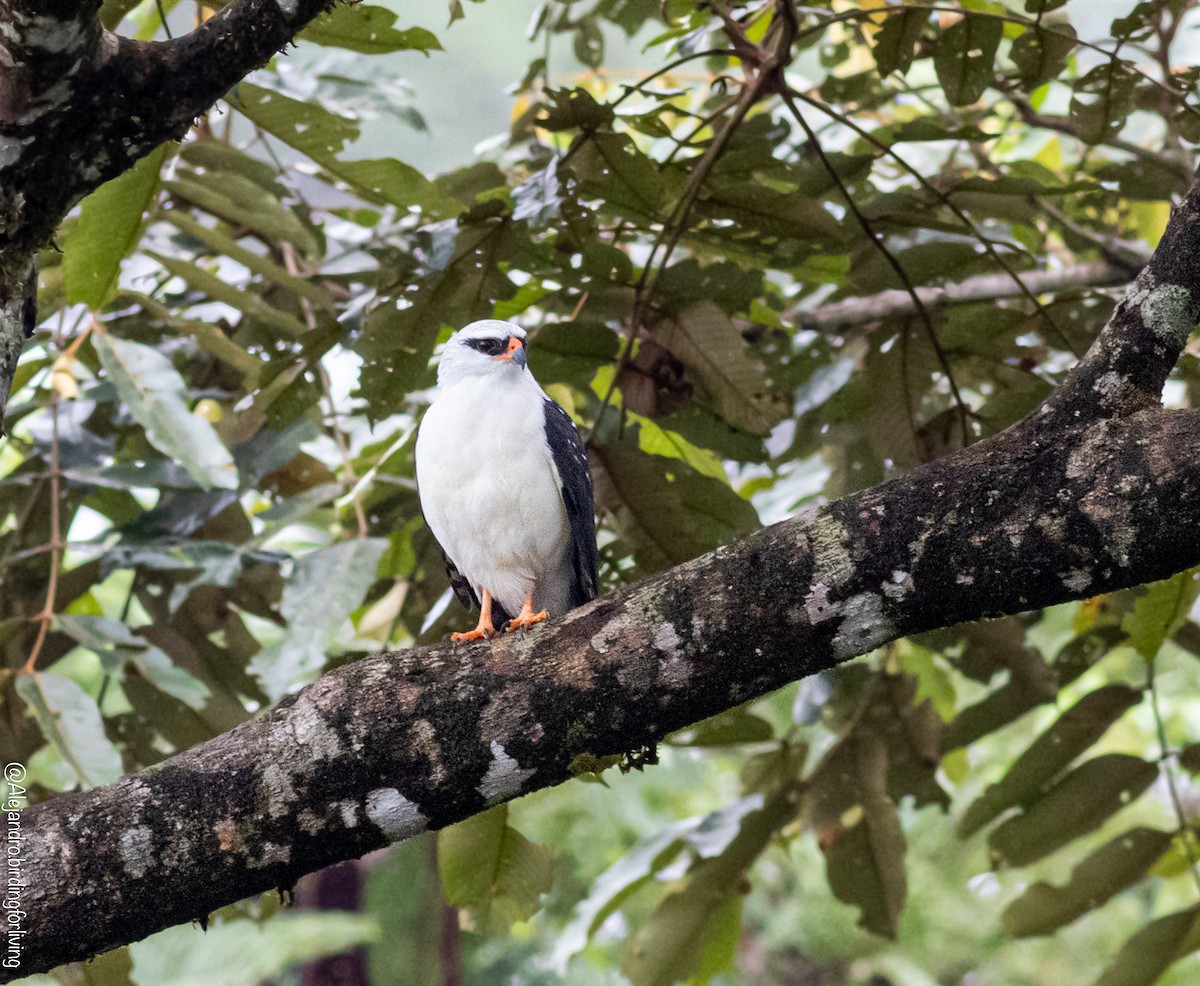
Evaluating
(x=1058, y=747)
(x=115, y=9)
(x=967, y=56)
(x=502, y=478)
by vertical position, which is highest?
(x=115, y=9)

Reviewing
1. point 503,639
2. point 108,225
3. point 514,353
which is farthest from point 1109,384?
point 108,225

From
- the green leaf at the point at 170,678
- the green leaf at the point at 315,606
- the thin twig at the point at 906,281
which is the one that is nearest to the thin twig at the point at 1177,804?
the thin twig at the point at 906,281

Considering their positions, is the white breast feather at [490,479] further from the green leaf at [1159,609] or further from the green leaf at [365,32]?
the green leaf at [1159,609]

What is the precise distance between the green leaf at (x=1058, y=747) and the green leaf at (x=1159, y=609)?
45 cm

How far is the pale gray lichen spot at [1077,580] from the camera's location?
1.90 meters

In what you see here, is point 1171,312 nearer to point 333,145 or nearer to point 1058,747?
point 1058,747

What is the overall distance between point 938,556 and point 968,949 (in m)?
9.72

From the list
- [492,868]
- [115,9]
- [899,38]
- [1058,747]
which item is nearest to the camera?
[115,9]

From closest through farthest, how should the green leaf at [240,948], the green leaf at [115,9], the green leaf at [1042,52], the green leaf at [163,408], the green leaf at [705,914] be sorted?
the green leaf at [115,9] < the green leaf at [163,408] < the green leaf at [1042,52] < the green leaf at [705,914] < the green leaf at [240,948]

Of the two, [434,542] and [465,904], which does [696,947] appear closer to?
[465,904]

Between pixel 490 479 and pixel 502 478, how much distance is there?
3 cm

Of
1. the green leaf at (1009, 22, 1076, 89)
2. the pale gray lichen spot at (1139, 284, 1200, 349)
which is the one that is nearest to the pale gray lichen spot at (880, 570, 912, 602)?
the pale gray lichen spot at (1139, 284, 1200, 349)

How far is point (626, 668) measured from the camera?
6.90 feet

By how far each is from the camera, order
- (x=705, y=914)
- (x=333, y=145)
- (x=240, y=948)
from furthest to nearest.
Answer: (x=240, y=948) → (x=705, y=914) → (x=333, y=145)
